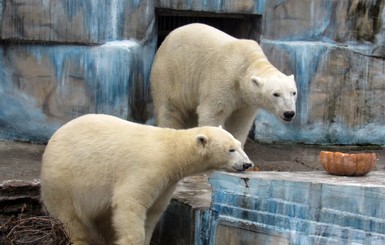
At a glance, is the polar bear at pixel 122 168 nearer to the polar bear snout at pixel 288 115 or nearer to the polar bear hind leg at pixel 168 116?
the polar bear snout at pixel 288 115

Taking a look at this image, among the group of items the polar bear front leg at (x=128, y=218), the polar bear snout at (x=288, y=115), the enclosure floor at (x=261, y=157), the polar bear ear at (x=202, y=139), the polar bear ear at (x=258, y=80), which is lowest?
the enclosure floor at (x=261, y=157)

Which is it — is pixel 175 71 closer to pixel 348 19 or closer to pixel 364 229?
pixel 348 19

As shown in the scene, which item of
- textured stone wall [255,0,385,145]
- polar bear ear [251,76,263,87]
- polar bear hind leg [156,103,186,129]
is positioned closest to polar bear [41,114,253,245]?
polar bear ear [251,76,263,87]

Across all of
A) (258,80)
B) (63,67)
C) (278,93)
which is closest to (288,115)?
(278,93)

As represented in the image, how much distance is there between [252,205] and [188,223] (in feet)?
2.13

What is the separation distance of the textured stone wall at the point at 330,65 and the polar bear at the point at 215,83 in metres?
1.29

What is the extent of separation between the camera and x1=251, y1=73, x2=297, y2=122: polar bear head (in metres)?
6.55

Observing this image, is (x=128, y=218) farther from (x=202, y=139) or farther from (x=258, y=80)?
(x=258, y=80)

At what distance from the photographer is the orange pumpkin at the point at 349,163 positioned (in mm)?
5375

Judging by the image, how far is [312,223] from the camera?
4.93 metres

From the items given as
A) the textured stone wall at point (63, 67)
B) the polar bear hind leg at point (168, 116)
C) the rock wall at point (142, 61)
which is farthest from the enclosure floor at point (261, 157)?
the polar bear hind leg at point (168, 116)

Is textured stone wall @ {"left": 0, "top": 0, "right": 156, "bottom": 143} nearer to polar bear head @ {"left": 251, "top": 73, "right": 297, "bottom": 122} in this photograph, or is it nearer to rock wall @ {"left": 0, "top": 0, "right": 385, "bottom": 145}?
rock wall @ {"left": 0, "top": 0, "right": 385, "bottom": 145}

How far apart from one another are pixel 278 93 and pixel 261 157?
1.54 m

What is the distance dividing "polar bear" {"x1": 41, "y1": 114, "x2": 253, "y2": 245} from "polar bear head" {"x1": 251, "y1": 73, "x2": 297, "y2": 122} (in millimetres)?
1367
